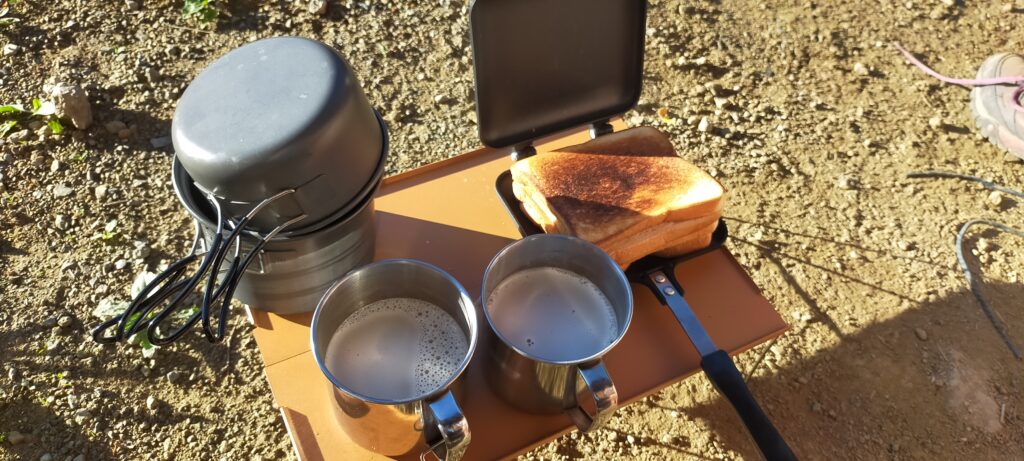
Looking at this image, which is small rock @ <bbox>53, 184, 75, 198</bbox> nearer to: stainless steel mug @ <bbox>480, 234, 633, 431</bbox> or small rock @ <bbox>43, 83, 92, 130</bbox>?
small rock @ <bbox>43, 83, 92, 130</bbox>

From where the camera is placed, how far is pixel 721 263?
1.49 metres

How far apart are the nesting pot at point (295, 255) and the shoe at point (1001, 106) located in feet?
8.06

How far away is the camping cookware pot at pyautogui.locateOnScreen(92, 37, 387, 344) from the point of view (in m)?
1.01

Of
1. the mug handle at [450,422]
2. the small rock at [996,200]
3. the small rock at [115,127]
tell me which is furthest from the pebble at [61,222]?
the small rock at [996,200]

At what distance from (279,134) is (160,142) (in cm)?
164

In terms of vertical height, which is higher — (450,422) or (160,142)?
(450,422)

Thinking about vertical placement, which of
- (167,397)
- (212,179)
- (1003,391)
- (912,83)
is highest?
(212,179)

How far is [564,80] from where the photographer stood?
1494 millimetres

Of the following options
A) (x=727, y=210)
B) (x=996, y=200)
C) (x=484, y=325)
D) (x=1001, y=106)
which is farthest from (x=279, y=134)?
(x=1001, y=106)

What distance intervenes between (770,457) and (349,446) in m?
0.73

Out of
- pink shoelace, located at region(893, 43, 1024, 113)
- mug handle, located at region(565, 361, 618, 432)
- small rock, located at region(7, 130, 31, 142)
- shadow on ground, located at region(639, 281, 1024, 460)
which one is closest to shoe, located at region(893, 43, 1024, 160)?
pink shoelace, located at region(893, 43, 1024, 113)

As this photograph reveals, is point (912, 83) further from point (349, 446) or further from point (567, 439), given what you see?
point (349, 446)

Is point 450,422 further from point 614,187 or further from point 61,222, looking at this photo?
point 61,222

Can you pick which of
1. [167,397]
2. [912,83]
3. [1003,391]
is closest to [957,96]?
[912,83]
